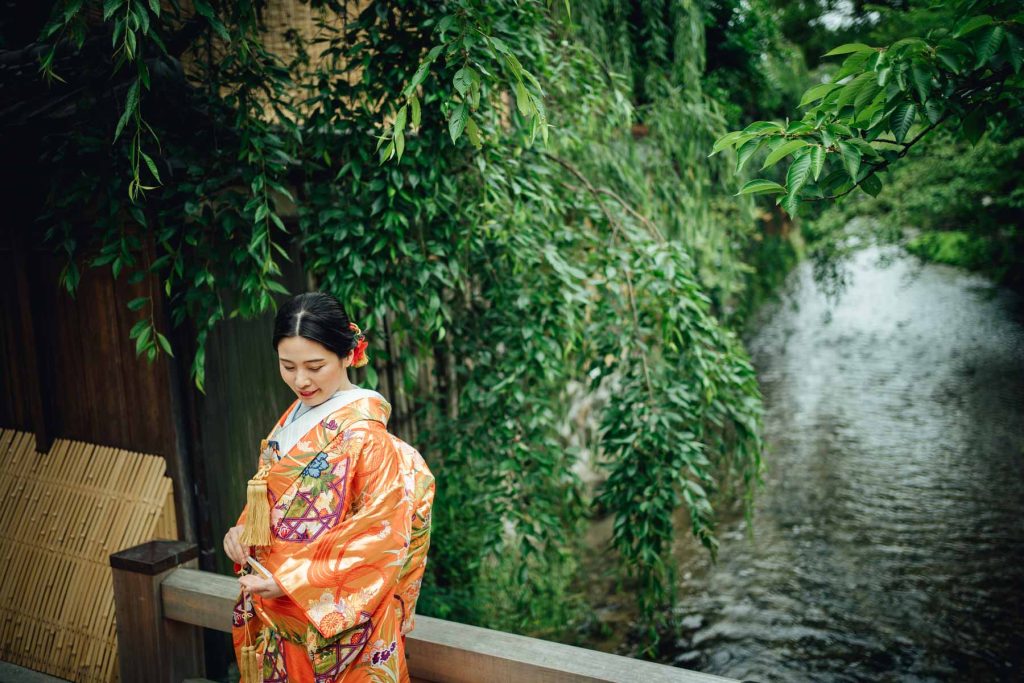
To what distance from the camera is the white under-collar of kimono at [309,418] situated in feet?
5.95

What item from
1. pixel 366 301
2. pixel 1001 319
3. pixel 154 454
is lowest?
pixel 1001 319

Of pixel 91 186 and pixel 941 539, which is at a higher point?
pixel 91 186

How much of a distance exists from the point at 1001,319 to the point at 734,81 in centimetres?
938

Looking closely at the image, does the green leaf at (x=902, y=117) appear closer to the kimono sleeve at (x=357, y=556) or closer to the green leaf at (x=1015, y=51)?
the green leaf at (x=1015, y=51)

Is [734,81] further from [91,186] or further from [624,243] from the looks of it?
[91,186]

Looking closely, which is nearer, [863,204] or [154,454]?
[154,454]

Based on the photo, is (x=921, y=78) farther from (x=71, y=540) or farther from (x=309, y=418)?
(x=71, y=540)

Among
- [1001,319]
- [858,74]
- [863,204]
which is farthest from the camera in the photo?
[1001,319]

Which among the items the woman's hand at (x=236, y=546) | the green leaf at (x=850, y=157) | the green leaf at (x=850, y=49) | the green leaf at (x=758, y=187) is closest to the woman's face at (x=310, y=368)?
the woman's hand at (x=236, y=546)

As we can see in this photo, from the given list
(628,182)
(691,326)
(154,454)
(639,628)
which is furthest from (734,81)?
(154,454)

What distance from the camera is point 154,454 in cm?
321

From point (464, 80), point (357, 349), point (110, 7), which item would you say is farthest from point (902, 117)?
point (110, 7)

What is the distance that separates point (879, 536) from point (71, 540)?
20.7 ft

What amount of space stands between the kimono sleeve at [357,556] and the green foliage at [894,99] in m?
1.32
